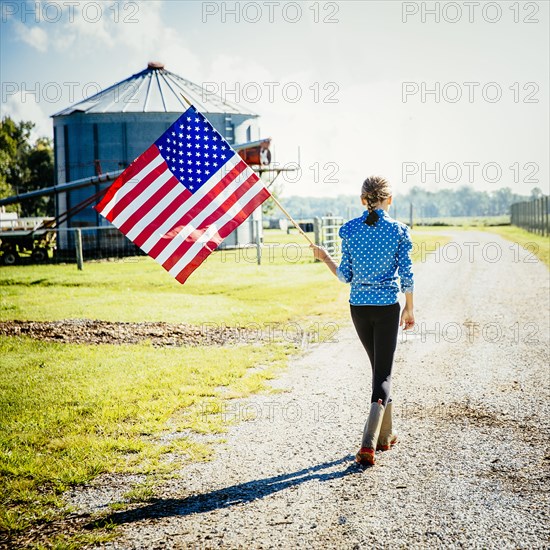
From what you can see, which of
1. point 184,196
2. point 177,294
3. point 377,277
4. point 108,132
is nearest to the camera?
point 377,277

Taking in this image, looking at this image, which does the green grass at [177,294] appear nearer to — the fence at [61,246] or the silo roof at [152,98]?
the fence at [61,246]

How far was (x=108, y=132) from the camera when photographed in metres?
30.7

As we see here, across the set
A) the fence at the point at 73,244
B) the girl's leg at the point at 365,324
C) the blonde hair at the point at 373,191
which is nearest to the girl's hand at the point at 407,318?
the girl's leg at the point at 365,324

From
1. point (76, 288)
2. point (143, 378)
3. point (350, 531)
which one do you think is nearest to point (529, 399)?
point (350, 531)

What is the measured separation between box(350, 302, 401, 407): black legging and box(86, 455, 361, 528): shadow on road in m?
0.68

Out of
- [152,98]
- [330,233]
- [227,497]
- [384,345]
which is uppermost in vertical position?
[152,98]

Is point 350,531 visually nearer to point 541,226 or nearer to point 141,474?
point 141,474

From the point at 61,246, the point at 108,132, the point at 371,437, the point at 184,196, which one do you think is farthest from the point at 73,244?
the point at 371,437

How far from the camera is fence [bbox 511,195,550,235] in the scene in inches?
1432

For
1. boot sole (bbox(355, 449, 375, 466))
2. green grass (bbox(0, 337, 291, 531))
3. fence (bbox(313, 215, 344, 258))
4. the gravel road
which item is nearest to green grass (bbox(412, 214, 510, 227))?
fence (bbox(313, 215, 344, 258))

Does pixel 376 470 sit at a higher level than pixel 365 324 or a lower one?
lower

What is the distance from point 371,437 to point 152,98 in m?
30.7

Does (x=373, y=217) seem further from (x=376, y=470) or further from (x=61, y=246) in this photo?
(x=61, y=246)

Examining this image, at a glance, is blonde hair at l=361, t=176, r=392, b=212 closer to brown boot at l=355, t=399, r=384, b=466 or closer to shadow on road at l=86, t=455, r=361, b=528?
brown boot at l=355, t=399, r=384, b=466
